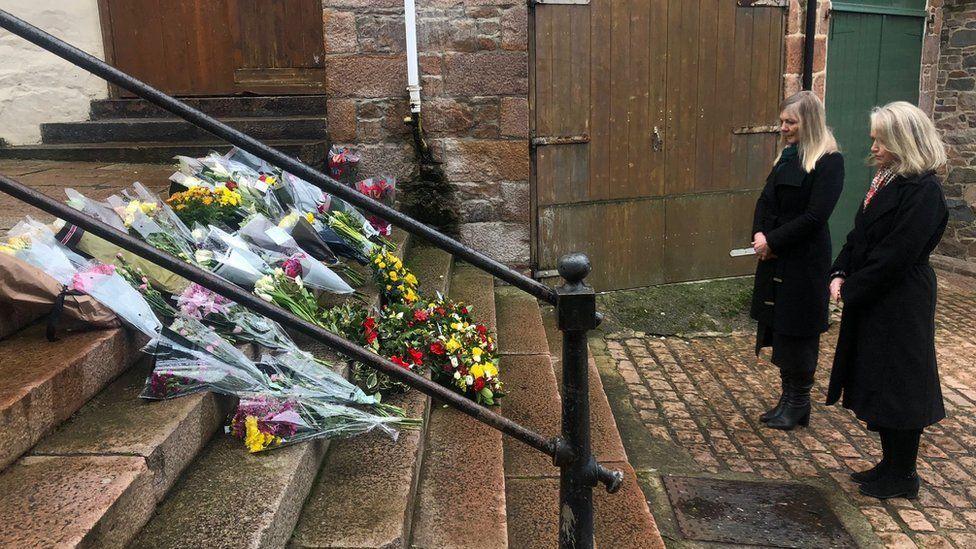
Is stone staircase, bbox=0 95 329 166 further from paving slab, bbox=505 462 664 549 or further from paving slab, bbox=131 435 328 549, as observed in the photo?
paving slab, bbox=131 435 328 549

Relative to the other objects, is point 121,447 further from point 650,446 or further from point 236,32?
point 236,32

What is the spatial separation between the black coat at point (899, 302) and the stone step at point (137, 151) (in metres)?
3.45

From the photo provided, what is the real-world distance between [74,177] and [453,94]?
245cm

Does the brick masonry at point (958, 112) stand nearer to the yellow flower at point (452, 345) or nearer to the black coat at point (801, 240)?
the black coat at point (801, 240)

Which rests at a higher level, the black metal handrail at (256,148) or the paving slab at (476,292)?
the black metal handrail at (256,148)

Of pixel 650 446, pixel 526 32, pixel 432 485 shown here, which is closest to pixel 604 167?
pixel 526 32

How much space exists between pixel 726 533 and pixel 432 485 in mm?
1259

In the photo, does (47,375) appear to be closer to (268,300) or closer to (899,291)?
(268,300)

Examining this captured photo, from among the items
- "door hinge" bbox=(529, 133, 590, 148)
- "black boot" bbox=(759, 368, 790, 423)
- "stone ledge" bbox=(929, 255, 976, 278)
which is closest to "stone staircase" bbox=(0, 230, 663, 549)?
"black boot" bbox=(759, 368, 790, 423)

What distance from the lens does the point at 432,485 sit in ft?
8.68

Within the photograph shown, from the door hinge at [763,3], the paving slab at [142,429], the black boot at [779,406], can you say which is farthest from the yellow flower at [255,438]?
the door hinge at [763,3]

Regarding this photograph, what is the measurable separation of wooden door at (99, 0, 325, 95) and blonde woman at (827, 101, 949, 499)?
427 centimetres

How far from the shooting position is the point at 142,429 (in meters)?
2.10

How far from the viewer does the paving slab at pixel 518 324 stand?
4.32m
